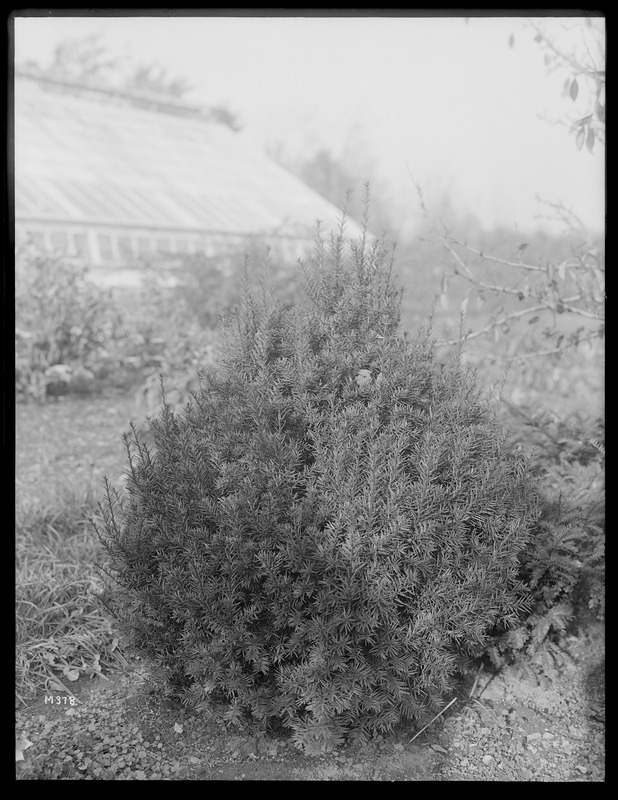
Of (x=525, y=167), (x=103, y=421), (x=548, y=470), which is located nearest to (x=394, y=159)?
(x=525, y=167)

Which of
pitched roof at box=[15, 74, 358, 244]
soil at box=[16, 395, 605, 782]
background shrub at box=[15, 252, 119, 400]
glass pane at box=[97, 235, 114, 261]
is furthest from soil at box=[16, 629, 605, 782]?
glass pane at box=[97, 235, 114, 261]

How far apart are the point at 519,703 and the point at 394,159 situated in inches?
464

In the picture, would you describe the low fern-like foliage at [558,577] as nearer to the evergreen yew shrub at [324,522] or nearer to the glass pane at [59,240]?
the evergreen yew shrub at [324,522]

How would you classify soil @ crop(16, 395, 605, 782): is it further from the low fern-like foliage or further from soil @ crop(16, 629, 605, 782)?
the low fern-like foliage

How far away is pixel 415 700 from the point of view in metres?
2.62

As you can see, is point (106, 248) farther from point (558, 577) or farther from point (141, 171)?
point (558, 577)

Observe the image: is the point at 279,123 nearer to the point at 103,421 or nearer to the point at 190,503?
the point at 103,421

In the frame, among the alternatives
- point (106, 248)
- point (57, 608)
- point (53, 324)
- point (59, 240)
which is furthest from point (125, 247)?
point (57, 608)

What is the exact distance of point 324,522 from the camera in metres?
2.51

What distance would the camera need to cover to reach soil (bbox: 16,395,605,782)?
8.87ft

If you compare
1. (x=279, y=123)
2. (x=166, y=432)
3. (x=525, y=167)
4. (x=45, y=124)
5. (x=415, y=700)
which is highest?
(x=279, y=123)

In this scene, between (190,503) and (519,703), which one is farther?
(519,703)

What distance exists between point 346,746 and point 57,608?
4.74 ft

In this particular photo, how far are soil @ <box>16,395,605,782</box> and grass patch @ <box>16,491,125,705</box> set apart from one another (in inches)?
4.2
